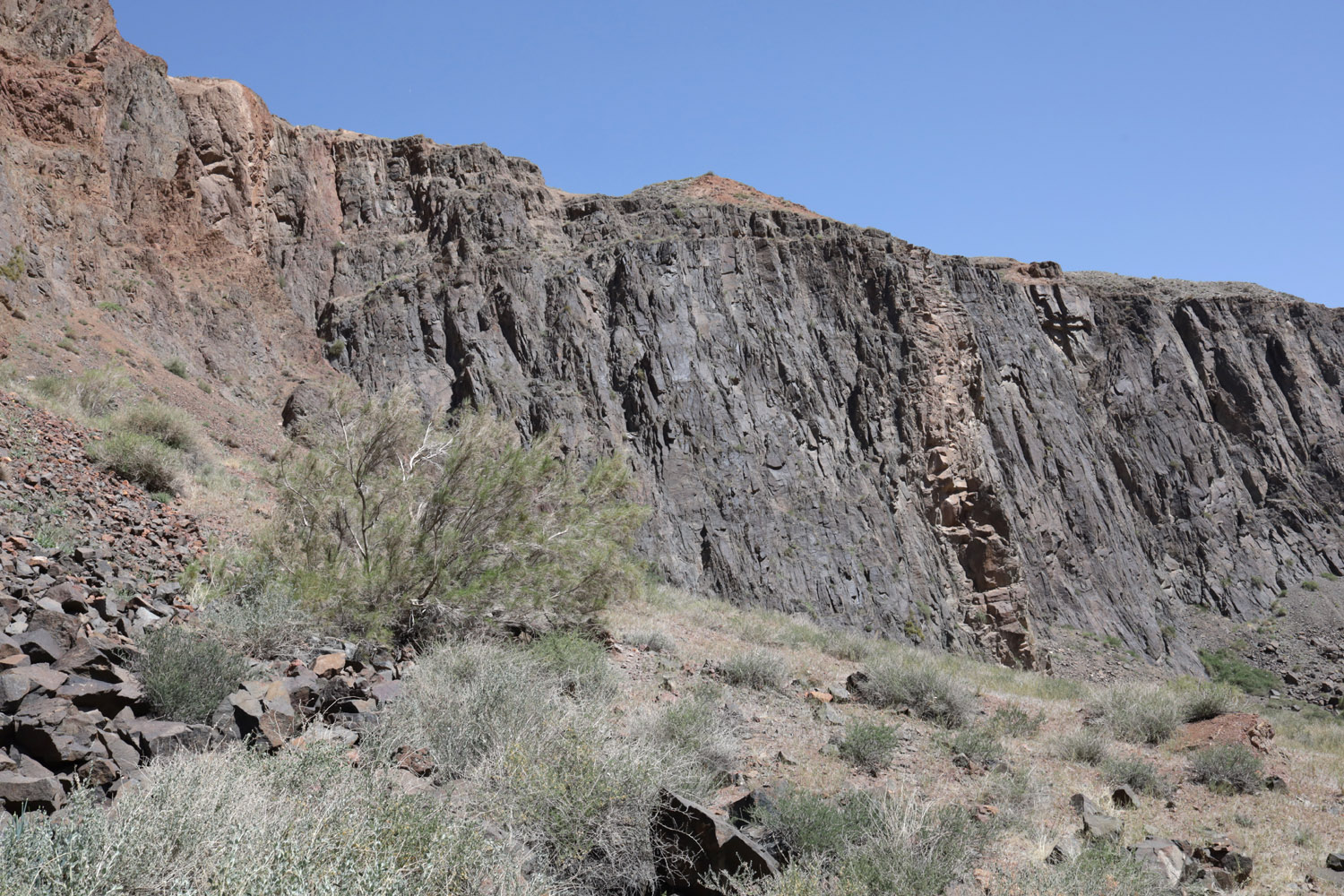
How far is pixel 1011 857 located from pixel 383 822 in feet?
13.1

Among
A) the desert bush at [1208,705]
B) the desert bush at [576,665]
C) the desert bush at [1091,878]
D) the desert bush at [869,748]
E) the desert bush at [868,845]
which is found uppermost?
the desert bush at [576,665]

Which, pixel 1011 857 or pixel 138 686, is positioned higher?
pixel 138 686

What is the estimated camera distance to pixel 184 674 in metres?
4.58

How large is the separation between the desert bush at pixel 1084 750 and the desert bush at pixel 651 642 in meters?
4.55

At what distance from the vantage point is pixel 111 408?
1505 centimetres

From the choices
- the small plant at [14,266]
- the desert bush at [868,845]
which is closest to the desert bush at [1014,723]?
the desert bush at [868,845]

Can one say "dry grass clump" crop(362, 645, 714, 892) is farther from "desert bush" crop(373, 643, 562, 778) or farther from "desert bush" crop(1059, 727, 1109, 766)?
"desert bush" crop(1059, 727, 1109, 766)

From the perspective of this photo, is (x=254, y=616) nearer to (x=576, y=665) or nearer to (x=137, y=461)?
(x=576, y=665)

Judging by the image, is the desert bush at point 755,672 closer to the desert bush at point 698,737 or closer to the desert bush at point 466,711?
the desert bush at point 698,737

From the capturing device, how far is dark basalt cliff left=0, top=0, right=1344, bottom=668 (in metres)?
23.1

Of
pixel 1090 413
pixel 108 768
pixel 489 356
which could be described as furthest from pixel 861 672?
pixel 1090 413

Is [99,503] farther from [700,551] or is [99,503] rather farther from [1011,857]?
[700,551]

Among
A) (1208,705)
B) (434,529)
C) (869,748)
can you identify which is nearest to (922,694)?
(869,748)

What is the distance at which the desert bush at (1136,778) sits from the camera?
22.0 feet
